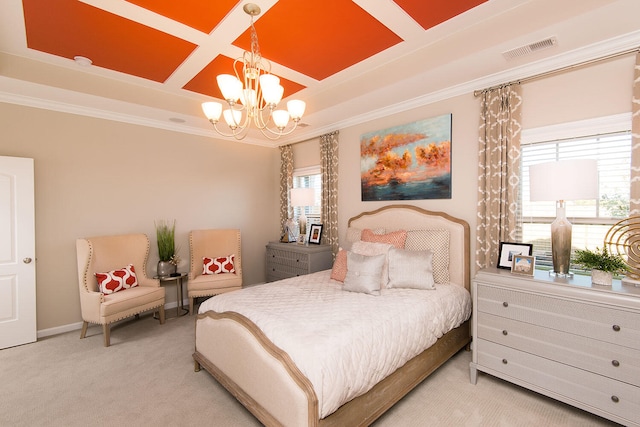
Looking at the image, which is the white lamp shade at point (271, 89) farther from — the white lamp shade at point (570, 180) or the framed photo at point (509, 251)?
the framed photo at point (509, 251)

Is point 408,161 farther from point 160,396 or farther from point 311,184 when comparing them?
point 160,396

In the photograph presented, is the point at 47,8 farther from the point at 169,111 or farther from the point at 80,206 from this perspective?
the point at 80,206

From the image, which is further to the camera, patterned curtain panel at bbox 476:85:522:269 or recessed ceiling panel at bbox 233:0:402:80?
patterned curtain panel at bbox 476:85:522:269

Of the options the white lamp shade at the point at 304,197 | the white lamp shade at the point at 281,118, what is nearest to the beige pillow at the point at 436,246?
the white lamp shade at the point at 304,197

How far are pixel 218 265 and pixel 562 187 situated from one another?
3.99 m

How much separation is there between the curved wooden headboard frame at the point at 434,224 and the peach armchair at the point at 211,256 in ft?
6.41

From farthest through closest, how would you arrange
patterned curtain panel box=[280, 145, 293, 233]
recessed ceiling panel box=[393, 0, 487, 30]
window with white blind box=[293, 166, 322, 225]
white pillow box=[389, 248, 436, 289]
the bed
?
patterned curtain panel box=[280, 145, 293, 233]
window with white blind box=[293, 166, 322, 225]
white pillow box=[389, 248, 436, 289]
recessed ceiling panel box=[393, 0, 487, 30]
the bed

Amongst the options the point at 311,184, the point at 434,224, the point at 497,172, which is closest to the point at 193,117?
the point at 311,184

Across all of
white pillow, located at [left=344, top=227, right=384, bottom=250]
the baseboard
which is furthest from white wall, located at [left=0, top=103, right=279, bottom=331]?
white pillow, located at [left=344, top=227, right=384, bottom=250]

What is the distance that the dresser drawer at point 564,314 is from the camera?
5.97ft

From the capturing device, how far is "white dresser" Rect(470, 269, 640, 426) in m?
1.82

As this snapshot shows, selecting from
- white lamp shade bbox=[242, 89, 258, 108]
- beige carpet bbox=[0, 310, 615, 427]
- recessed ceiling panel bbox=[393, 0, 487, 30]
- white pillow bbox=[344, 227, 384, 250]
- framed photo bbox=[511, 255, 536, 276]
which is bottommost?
beige carpet bbox=[0, 310, 615, 427]

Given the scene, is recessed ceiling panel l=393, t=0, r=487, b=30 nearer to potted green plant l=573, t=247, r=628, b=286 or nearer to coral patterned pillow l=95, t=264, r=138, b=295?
potted green plant l=573, t=247, r=628, b=286

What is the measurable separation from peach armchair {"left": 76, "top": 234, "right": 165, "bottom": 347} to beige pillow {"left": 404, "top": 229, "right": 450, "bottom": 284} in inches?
123
